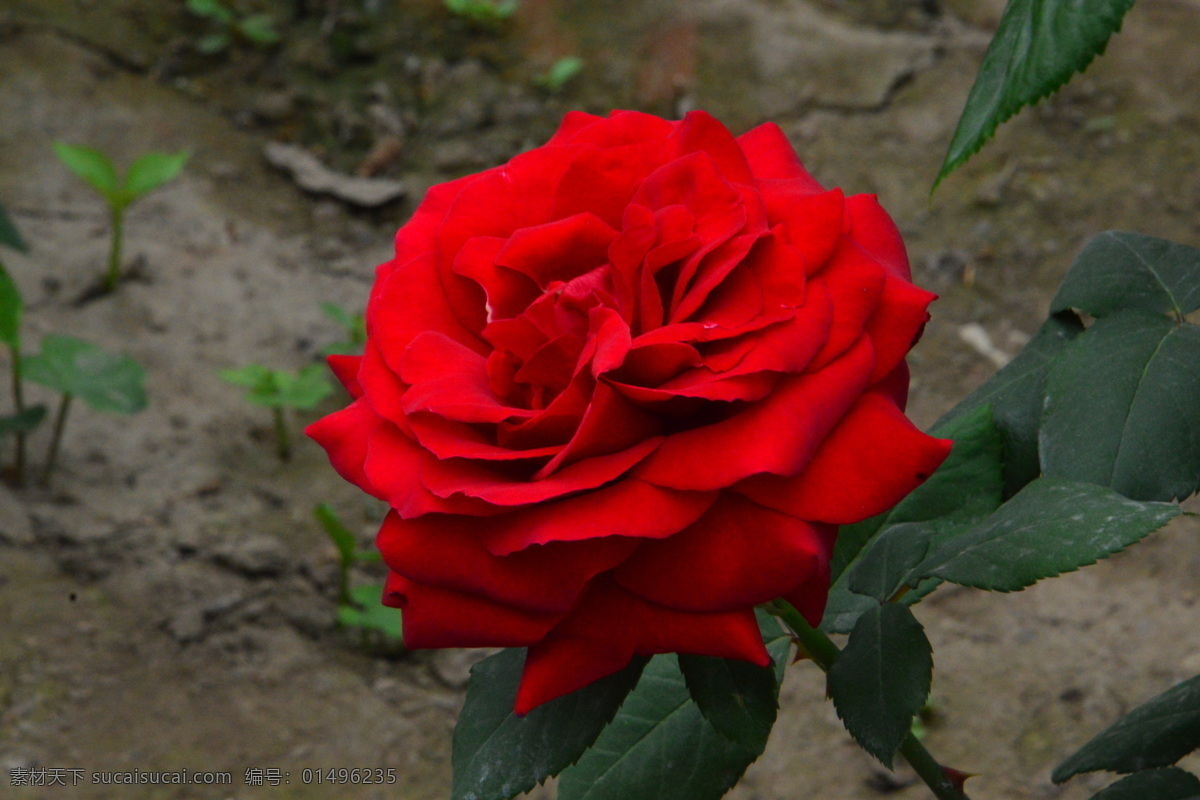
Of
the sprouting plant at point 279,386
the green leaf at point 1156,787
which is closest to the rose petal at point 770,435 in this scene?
the green leaf at point 1156,787

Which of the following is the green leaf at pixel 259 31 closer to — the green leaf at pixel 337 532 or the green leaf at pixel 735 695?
Answer: the green leaf at pixel 337 532

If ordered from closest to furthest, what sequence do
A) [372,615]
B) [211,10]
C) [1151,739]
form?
[1151,739], [372,615], [211,10]

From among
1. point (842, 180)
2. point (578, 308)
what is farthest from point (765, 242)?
point (842, 180)

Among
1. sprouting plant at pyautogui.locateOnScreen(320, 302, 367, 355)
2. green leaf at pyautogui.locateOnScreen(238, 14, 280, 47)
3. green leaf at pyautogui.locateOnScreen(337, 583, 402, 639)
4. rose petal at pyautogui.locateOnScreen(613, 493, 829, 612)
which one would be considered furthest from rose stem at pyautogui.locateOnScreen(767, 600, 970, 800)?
green leaf at pyautogui.locateOnScreen(238, 14, 280, 47)

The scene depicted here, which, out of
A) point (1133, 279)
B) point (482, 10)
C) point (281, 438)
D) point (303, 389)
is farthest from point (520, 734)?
point (482, 10)

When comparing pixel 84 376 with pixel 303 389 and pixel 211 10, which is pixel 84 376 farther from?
pixel 211 10

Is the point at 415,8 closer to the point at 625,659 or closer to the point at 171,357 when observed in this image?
the point at 171,357
